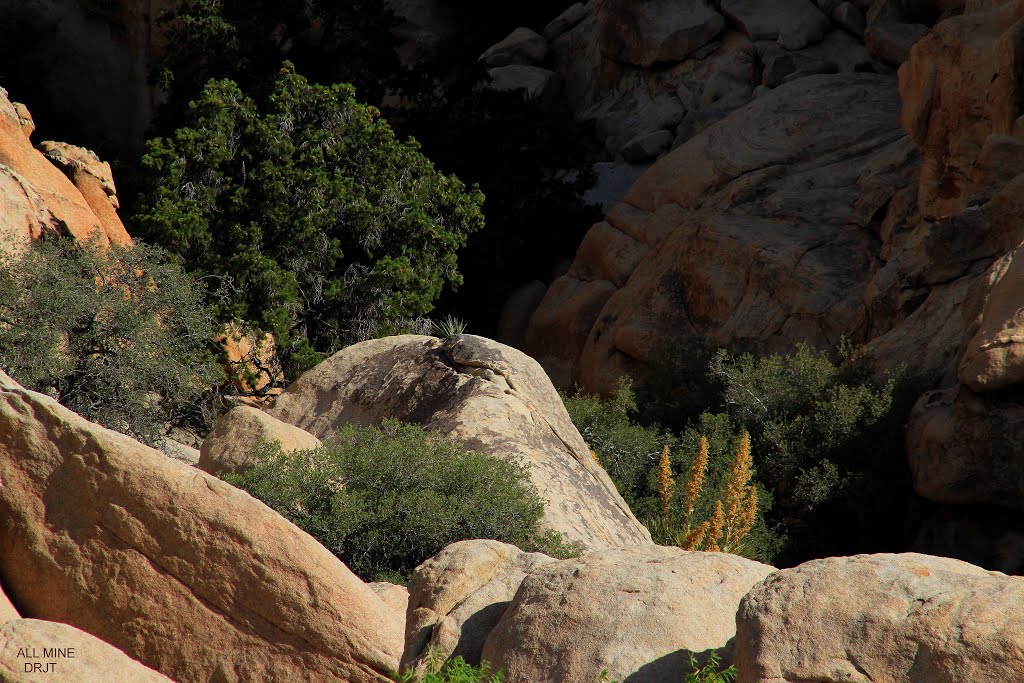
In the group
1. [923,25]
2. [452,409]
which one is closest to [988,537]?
[452,409]

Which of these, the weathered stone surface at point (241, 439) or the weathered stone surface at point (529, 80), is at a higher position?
the weathered stone surface at point (529, 80)

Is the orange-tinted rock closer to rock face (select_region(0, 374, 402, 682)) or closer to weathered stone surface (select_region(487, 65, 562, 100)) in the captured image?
rock face (select_region(0, 374, 402, 682))

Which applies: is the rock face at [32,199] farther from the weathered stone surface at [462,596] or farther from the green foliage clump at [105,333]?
the weathered stone surface at [462,596]

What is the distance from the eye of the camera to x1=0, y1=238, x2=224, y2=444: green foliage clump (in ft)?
40.1

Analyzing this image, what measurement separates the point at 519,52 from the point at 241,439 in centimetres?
2302

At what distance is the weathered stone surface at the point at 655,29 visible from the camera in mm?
28047

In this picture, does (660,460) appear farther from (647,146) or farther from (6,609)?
(647,146)

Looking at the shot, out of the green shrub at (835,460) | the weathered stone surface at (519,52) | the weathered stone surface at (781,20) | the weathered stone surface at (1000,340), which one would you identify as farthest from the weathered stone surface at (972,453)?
the weathered stone surface at (519,52)

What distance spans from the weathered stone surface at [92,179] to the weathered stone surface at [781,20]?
609 inches

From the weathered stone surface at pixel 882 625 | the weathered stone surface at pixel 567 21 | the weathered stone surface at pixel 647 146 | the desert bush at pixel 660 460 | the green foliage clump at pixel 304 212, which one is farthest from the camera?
the weathered stone surface at pixel 567 21

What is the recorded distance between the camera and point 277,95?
57.5 ft

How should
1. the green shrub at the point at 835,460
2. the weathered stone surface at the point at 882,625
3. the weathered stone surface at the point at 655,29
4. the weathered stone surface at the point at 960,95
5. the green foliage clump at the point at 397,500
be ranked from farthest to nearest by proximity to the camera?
the weathered stone surface at the point at 655,29
the weathered stone surface at the point at 960,95
the green shrub at the point at 835,460
the green foliage clump at the point at 397,500
the weathered stone surface at the point at 882,625

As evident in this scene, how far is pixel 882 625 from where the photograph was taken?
14.7 ft

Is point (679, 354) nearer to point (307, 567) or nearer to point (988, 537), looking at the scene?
point (988, 537)
